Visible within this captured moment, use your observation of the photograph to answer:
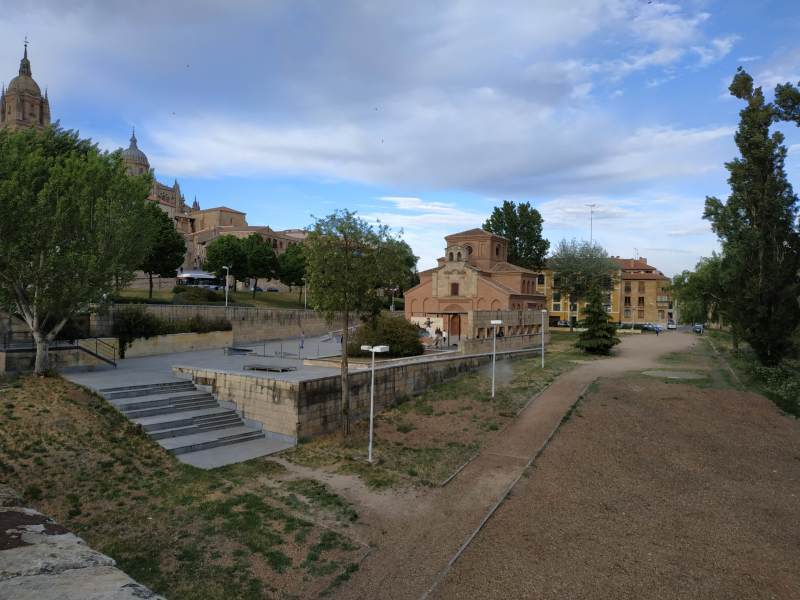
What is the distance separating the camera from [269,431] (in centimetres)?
1714

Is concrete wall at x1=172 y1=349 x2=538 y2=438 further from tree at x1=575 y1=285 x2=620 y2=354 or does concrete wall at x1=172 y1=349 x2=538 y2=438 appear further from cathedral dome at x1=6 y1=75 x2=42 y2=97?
cathedral dome at x1=6 y1=75 x2=42 y2=97

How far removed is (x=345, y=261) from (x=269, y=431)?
628 cm

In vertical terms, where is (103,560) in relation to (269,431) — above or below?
above

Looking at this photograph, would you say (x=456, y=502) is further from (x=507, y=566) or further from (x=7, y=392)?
(x=7, y=392)

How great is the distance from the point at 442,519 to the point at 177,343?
23.3 meters

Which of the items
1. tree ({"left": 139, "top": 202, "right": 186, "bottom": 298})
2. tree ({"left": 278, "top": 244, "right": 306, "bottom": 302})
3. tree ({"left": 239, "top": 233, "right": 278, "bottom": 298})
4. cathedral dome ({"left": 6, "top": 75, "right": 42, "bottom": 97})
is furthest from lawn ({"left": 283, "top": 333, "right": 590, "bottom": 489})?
cathedral dome ({"left": 6, "top": 75, "right": 42, "bottom": 97})

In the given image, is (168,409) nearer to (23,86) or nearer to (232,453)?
(232,453)

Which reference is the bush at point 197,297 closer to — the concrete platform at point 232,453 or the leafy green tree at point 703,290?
the concrete platform at point 232,453

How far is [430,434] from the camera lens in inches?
697

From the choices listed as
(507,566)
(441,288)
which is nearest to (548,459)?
(507,566)

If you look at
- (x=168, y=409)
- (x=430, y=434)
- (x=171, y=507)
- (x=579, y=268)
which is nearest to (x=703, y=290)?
(x=579, y=268)

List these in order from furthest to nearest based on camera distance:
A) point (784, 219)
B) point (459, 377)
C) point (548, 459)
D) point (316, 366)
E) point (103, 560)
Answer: point (784, 219) < point (459, 377) < point (316, 366) < point (548, 459) < point (103, 560)

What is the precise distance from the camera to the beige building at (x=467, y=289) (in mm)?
49250

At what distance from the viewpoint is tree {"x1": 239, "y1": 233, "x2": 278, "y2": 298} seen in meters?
57.9
